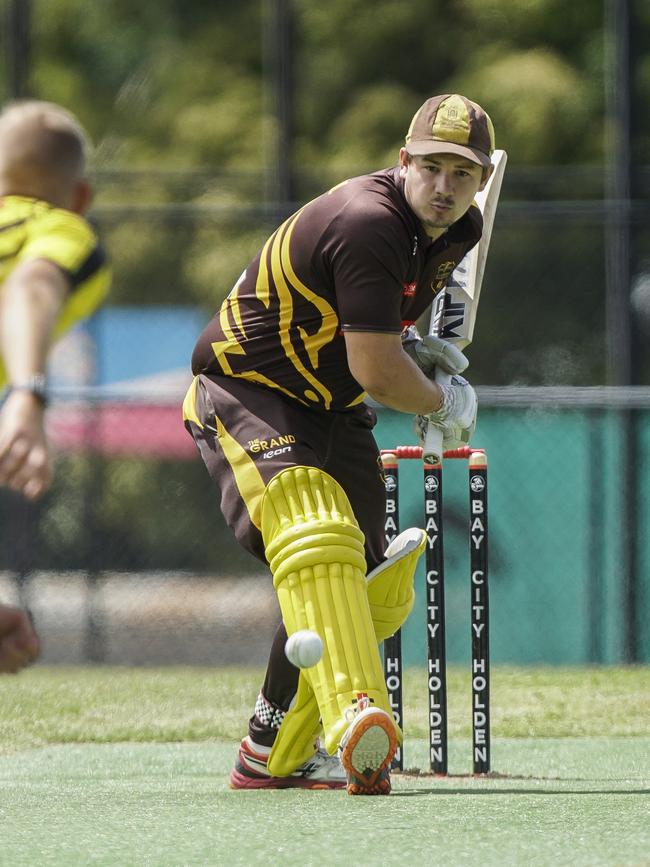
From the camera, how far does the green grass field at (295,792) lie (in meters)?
3.71

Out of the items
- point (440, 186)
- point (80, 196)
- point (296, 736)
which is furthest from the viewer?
point (296, 736)

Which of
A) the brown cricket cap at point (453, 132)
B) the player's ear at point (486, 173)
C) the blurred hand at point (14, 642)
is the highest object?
the brown cricket cap at point (453, 132)

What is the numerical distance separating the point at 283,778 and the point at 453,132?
1.87 meters

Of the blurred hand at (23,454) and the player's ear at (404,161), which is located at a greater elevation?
the player's ear at (404,161)

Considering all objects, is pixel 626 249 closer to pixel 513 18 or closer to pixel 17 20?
pixel 17 20

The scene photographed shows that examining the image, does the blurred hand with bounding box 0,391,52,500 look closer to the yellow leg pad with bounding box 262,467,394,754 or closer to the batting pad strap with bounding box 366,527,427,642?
the yellow leg pad with bounding box 262,467,394,754

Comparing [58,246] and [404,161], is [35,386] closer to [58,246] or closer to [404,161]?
[58,246]

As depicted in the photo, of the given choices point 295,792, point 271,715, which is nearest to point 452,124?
point 271,715

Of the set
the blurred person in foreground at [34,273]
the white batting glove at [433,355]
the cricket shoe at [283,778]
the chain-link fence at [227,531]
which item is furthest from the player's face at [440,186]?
the chain-link fence at [227,531]

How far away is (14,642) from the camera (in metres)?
3.44

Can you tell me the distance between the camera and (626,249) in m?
10.7

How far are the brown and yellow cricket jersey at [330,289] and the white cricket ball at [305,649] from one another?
75 centimetres

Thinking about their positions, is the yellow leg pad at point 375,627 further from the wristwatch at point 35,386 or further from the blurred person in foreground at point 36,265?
the wristwatch at point 35,386

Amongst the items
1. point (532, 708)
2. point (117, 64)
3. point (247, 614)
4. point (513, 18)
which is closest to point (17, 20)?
point (247, 614)
